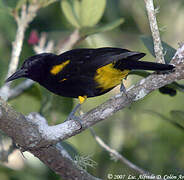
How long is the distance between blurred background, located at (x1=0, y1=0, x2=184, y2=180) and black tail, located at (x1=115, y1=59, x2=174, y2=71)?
1.01ft

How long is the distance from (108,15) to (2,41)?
51.6 inches

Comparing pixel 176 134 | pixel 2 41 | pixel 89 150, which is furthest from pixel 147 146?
pixel 2 41

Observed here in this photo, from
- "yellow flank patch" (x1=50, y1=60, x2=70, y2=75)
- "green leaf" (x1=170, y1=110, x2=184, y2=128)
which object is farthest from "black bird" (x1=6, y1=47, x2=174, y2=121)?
"green leaf" (x1=170, y1=110, x2=184, y2=128)

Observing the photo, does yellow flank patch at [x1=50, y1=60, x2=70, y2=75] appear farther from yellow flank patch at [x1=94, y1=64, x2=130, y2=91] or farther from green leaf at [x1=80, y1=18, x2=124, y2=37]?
green leaf at [x1=80, y1=18, x2=124, y2=37]

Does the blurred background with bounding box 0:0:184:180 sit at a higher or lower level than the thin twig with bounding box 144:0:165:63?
lower

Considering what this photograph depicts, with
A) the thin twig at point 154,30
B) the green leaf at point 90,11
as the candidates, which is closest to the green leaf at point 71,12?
the green leaf at point 90,11

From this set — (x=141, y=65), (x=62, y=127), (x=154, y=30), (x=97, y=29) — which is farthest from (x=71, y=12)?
(x=62, y=127)

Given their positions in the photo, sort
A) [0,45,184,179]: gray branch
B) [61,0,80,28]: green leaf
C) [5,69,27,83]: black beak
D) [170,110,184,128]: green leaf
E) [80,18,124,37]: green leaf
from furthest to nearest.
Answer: [61,0,80,28]: green leaf, [80,18,124,37]: green leaf, [5,69,27,83]: black beak, [170,110,184,128]: green leaf, [0,45,184,179]: gray branch

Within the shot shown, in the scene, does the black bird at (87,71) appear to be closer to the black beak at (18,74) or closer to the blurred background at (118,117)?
the black beak at (18,74)

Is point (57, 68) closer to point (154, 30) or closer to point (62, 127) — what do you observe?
point (62, 127)

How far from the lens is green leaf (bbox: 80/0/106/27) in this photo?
347 centimetres

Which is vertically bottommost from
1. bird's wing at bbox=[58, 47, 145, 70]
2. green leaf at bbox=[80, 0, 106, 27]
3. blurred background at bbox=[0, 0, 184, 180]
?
blurred background at bbox=[0, 0, 184, 180]

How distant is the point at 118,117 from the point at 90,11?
1137mm

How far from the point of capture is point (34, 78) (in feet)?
11.1
